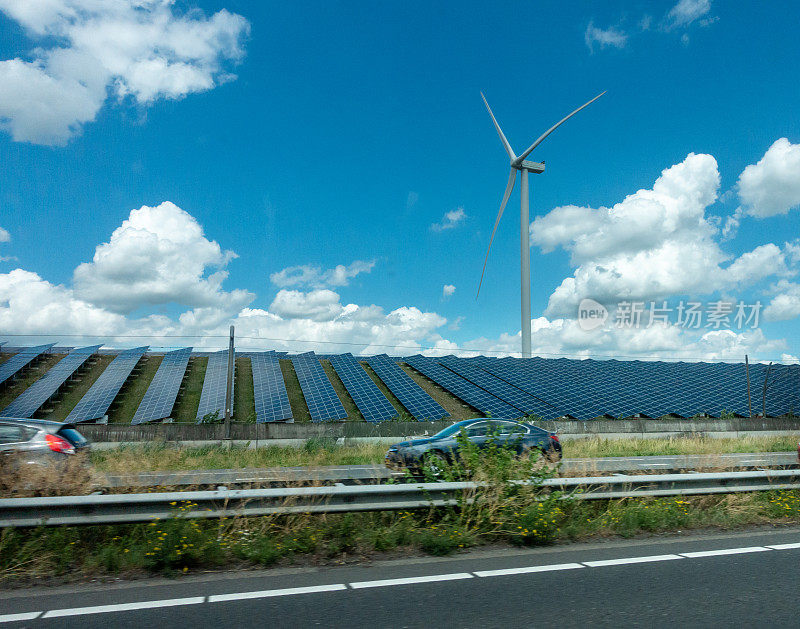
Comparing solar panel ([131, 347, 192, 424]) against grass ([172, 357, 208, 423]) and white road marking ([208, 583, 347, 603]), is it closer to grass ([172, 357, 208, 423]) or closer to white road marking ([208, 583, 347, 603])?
grass ([172, 357, 208, 423])

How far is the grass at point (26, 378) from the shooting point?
34650mm

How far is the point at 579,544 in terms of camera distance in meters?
6.62

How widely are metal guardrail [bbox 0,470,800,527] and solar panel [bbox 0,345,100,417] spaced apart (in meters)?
27.2

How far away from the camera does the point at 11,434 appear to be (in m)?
9.98

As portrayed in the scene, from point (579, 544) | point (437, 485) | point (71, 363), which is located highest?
point (71, 363)

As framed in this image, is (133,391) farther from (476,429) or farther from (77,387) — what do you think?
(476,429)

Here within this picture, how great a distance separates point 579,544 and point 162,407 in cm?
3144

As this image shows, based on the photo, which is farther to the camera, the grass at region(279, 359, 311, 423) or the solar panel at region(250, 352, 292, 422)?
the grass at region(279, 359, 311, 423)

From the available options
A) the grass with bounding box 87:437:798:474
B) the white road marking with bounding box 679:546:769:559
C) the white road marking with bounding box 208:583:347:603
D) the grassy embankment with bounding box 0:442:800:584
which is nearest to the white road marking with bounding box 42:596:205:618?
the white road marking with bounding box 208:583:347:603

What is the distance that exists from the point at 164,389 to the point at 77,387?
6120mm

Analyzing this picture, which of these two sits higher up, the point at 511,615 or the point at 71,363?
the point at 71,363

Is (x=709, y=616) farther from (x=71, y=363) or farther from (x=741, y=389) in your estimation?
(x=741, y=389)

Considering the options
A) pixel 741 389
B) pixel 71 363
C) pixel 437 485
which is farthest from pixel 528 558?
pixel 741 389

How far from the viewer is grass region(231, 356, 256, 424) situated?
3416cm
